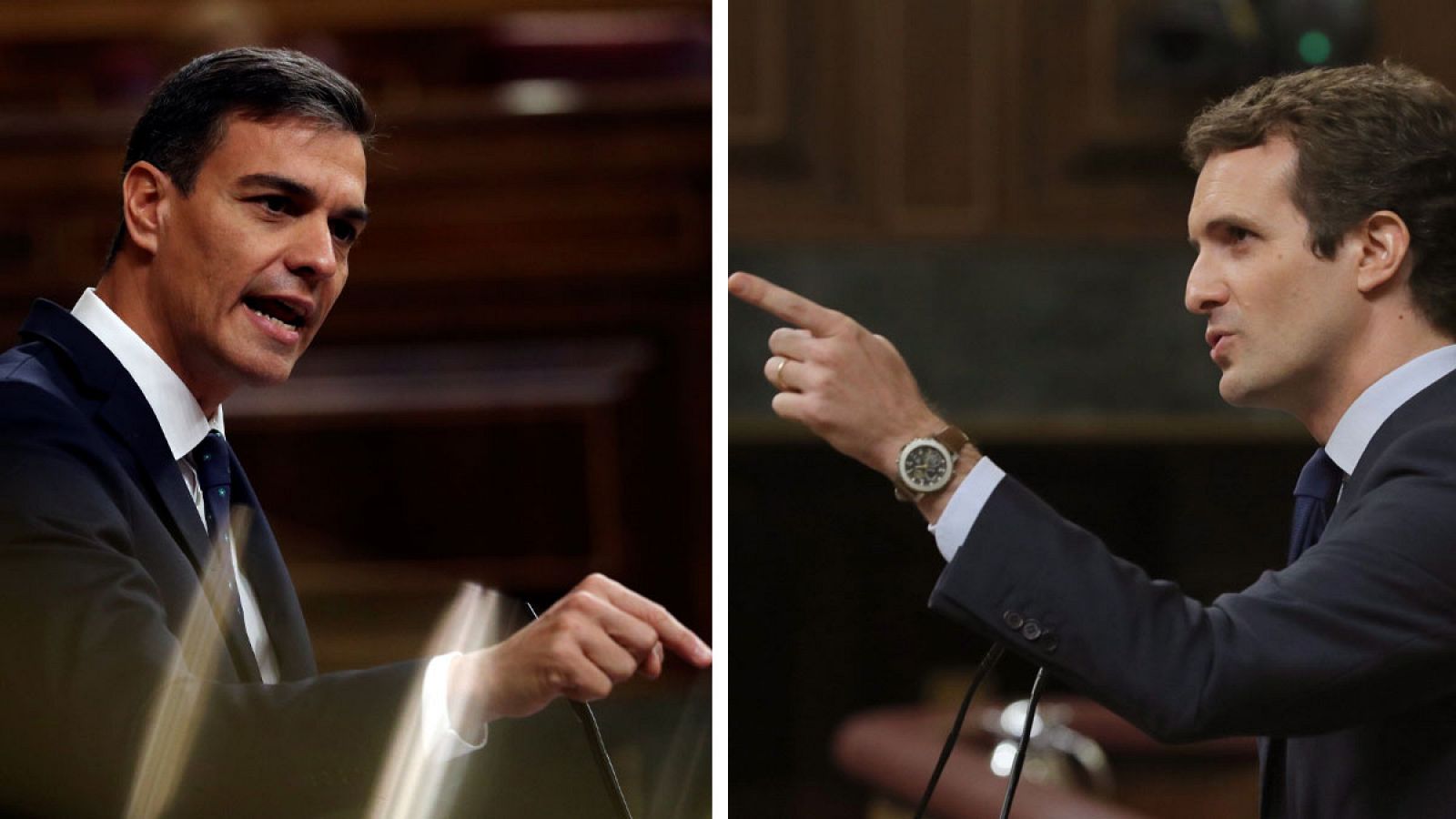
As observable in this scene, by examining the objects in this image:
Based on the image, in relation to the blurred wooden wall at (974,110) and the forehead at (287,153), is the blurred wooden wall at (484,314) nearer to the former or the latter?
the blurred wooden wall at (974,110)

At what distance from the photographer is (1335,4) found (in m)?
1.61

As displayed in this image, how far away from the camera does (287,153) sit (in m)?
0.78

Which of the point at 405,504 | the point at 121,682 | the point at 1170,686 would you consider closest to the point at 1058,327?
the point at 405,504

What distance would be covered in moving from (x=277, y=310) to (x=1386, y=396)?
516 mm

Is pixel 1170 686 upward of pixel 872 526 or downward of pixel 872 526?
upward

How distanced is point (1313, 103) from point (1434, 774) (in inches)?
12.3

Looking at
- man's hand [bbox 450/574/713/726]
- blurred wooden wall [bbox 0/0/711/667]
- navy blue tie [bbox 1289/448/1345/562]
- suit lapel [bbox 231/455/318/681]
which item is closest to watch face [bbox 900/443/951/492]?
man's hand [bbox 450/574/713/726]

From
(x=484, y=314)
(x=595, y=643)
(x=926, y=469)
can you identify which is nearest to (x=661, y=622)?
(x=595, y=643)

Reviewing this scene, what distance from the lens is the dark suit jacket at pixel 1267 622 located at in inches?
27.4

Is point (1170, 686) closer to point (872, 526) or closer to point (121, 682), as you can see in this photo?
point (121, 682)

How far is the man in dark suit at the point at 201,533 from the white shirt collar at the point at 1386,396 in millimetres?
336

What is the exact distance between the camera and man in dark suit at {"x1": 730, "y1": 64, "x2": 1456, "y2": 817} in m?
0.70

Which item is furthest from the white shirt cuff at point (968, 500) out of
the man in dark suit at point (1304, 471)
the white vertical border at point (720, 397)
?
the white vertical border at point (720, 397)

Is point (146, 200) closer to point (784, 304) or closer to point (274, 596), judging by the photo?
point (274, 596)
